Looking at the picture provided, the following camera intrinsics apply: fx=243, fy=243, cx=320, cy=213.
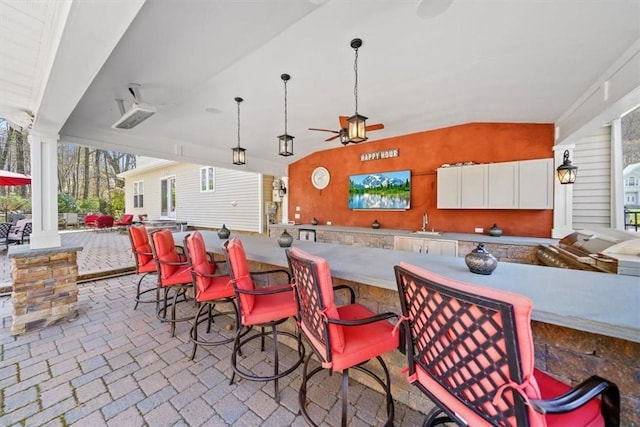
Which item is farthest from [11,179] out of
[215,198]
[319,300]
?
[319,300]

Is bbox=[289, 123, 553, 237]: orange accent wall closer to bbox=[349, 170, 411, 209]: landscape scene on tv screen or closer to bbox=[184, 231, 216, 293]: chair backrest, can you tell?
bbox=[349, 170, 411, 209]: landscape scene on tv screen

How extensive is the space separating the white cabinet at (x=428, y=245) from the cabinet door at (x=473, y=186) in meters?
0.89

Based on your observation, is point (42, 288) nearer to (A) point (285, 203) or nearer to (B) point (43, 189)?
(B) point (43, 189)

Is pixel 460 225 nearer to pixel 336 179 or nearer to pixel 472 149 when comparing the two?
pixel 472 149

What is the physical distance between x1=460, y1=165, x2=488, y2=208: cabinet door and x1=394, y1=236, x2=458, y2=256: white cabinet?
0.89 meters

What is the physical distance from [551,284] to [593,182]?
3.98 metres

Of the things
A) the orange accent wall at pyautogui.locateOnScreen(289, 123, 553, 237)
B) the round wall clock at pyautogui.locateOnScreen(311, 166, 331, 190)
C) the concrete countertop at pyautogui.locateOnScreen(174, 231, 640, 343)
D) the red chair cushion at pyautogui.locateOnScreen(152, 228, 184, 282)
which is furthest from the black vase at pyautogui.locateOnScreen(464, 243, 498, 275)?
the round wall clock at pyautogui.locateOnScreen(311, 166, 331, 190)

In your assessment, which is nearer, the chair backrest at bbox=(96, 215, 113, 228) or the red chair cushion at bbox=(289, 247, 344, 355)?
the red chair cushion at bbox=(289, 247, 344, 355)

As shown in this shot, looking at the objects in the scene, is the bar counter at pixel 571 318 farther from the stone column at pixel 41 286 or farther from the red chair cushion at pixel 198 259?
the stone column at pixel 41 286

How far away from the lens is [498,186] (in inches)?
165

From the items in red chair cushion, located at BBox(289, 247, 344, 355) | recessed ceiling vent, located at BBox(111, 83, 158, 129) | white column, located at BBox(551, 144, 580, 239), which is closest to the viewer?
red chair cushion, located at BBox(289, 247, 344, 355)

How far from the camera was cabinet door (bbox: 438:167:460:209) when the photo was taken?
15.0ft

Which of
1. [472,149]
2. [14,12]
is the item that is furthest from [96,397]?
[472,149]

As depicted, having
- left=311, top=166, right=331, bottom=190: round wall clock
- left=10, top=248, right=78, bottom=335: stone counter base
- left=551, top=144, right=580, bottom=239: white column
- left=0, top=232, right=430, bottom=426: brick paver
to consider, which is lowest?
left=0, top=232, right=430, bottom=426: brick paver
